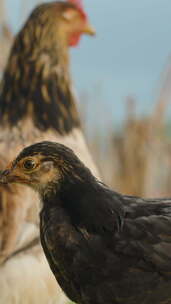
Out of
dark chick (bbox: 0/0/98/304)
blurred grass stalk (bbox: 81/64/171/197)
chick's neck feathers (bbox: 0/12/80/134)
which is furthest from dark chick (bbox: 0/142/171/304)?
blurred grass stalk (bbox: 81/64/171/197)

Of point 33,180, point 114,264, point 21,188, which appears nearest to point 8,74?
point 21,188

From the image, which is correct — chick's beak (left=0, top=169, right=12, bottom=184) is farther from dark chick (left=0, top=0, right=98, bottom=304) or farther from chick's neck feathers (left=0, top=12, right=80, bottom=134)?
chick's neck feathers (left=0, top=12, right=80, bottom=134)

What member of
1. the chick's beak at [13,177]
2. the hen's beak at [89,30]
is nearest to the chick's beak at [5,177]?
the chick's beak at [13,177]

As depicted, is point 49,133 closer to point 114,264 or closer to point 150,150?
point 114,264

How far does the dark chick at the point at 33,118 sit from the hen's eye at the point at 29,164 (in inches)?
34.2

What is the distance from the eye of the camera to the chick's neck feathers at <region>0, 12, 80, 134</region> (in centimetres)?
400

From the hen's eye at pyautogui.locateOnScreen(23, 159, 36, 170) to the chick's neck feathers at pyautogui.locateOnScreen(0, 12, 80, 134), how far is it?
136 centimetres

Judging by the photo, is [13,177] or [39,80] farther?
[39,80]

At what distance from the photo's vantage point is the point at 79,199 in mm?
2596

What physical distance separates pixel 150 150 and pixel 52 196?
4434 millimetres

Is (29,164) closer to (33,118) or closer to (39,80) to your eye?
(33,118)

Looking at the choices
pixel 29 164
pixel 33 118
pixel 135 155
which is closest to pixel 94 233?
pixel 29 164

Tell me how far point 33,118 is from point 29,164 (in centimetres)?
134

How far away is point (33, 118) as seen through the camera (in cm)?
394
